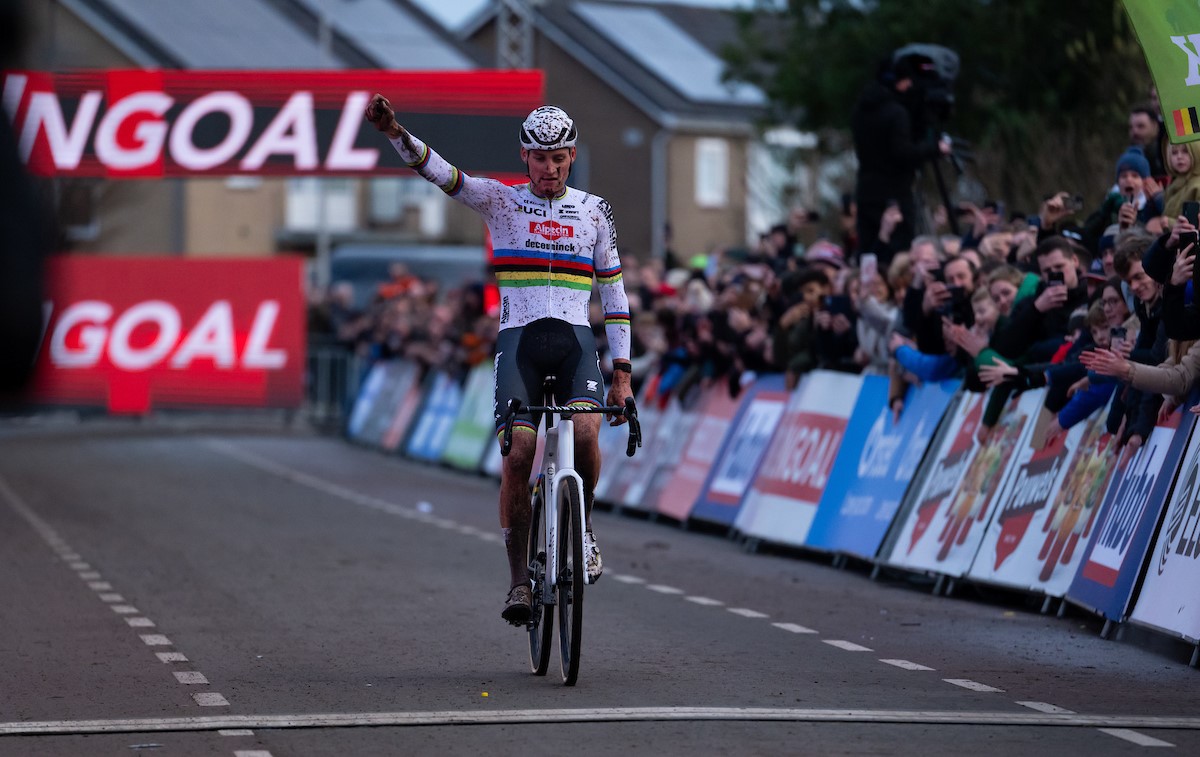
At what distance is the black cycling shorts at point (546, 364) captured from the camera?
29.6 feet

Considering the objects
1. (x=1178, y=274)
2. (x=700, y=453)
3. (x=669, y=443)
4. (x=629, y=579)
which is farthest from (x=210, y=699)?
(x=669, y=443)

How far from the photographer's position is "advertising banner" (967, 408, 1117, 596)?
38.5ft

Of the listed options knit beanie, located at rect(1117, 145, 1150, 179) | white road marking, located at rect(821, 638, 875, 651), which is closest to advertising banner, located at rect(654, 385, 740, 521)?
knit beanie, located at rect(1117, 145, 1150, 179)

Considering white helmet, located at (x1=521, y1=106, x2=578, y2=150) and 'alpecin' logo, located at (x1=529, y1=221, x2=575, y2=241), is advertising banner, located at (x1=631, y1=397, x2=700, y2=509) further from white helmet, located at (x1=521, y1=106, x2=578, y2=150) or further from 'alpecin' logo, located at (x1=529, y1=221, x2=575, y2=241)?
white helmet, located at (x1=521, y1=106, x2=578, y2=150)

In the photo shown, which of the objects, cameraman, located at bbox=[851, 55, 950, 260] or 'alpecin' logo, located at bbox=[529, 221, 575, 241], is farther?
cameraman, located at bbox=[851, 55, 950, 260]

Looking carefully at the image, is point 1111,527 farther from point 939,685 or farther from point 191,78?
point 191,78

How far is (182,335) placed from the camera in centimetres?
3622

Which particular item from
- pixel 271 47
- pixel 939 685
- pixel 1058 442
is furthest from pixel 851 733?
pixel 271 47

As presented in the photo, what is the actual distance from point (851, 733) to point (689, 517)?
40.4ft

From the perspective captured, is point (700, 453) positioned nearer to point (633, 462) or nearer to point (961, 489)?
point (633, 462)

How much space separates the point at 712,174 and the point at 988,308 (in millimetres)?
55687

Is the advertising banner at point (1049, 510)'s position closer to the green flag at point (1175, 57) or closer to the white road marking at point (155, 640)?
the green flag at point (1175, 57)

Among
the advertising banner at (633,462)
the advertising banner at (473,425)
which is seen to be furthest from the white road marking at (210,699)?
the advertising banner at (473,425)

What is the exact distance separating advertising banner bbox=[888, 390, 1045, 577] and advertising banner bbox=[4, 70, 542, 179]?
10539 millimetres
